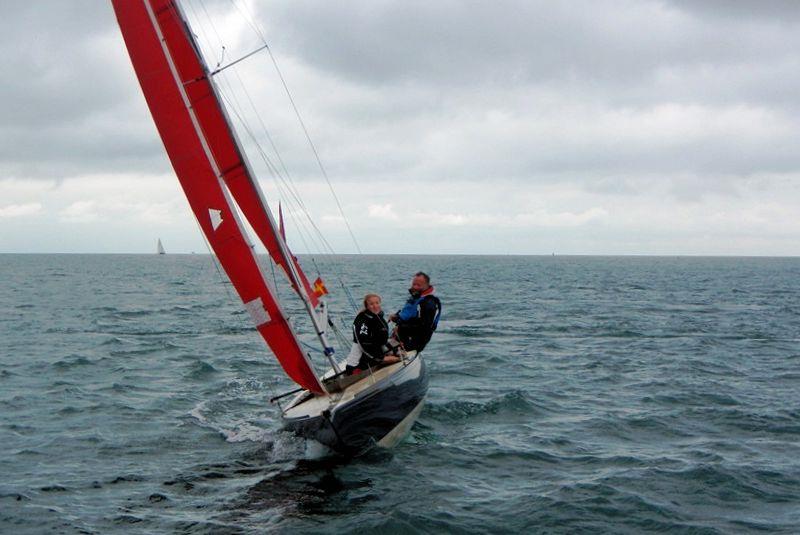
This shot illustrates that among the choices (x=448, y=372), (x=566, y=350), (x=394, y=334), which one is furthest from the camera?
(x=566, y=350)

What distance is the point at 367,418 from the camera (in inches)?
403

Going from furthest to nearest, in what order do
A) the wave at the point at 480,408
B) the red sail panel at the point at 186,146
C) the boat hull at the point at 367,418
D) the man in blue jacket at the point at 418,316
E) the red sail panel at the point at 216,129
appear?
1. the wave at the point at 480,408
2. the man in blue jacket at the point at 418,316
3. the red sail panel at the point at 216,129
4. the boat hull at the point at 367,418
5. the red sail panel at the point at 186,146

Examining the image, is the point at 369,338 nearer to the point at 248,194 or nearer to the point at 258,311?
the point at 258,311

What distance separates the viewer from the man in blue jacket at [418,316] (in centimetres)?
1239

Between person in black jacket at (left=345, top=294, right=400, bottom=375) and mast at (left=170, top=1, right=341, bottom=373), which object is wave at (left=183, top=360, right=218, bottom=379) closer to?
person in black jacket at (left=345, top=294, right=400, bottom=375)

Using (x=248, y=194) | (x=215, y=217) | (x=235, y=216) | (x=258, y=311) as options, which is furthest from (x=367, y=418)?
(x=248, y=194)

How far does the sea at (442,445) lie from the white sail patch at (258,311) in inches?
77.9

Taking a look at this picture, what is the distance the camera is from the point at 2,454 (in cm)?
1084

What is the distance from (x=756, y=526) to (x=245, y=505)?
579 cm

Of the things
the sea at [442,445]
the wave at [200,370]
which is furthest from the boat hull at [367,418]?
the wave at [200,370]

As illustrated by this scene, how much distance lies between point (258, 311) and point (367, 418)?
207 cm

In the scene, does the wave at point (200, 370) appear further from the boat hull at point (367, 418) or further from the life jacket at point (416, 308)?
the boat hull at point (367, 418)

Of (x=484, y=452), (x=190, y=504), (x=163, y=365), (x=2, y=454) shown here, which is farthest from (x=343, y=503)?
(x=163, y=365)

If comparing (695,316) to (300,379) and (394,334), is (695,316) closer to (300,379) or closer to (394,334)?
(394,334)
